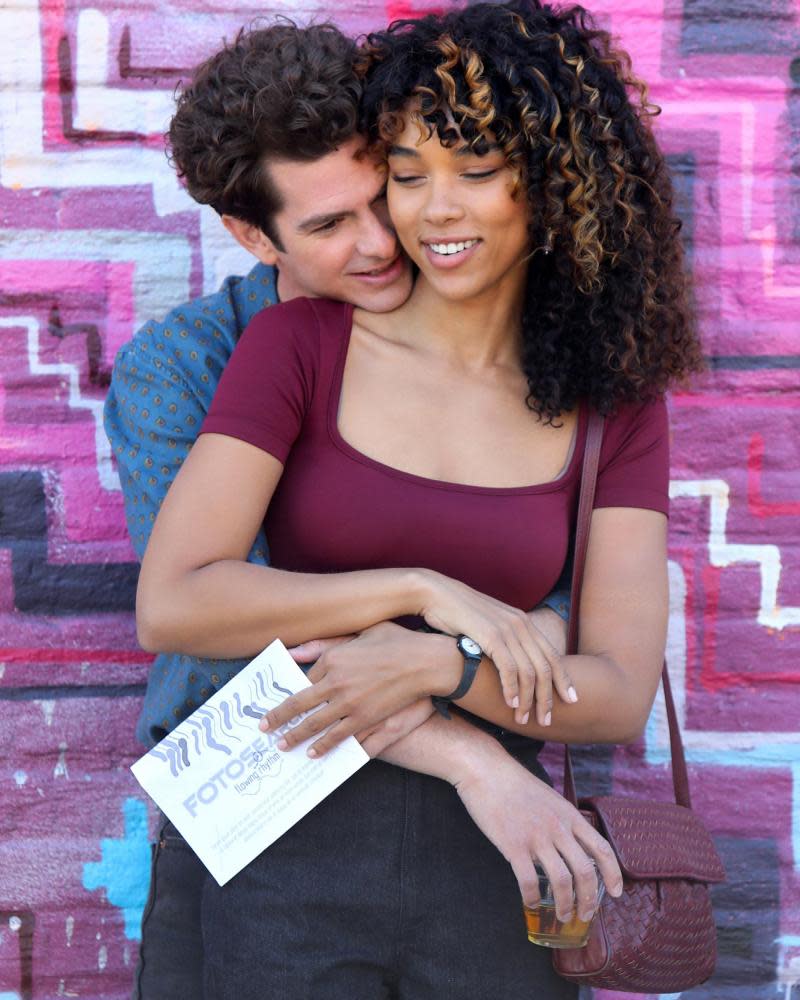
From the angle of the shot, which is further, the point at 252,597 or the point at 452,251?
the point at 452,251

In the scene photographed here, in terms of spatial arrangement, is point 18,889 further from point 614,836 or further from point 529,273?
point 529,273

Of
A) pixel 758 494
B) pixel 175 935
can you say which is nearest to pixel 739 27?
pixel 758 494

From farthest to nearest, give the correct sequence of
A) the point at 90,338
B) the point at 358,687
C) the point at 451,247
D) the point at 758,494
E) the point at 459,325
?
the point at 758,494
the point at 90,338
the point at 459,325
the point at 451,247
the point at 358,687

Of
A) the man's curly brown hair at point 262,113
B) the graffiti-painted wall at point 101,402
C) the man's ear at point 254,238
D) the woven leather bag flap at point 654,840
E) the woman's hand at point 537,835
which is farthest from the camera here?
the graffiti-painted wall at point 101,402

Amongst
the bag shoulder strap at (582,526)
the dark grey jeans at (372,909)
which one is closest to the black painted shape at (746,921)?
the bag shoulder strap at (582,526)

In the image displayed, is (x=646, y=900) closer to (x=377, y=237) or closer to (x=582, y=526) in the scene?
(x=582, y=526)

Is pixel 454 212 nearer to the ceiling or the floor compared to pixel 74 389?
nearer to the ceiling

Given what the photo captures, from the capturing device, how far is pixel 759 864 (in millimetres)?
2969

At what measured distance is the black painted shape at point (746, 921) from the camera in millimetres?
2959

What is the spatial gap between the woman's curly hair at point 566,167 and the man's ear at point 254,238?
345 millimetres

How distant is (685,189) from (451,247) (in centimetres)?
103

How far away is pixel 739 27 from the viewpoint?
279cm

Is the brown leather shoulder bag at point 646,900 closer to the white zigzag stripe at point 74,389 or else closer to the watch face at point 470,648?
the watch face at point 470,648

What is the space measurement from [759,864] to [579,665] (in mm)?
1372
